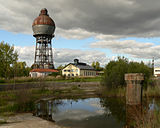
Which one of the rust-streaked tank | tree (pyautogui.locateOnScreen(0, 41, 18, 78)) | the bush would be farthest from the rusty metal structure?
the bush

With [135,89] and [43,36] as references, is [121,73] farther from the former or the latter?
[43,36]

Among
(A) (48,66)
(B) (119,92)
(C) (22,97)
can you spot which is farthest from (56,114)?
(A) (48,66)

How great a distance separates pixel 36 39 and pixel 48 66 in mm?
9214

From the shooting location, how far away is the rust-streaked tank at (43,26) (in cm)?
4769

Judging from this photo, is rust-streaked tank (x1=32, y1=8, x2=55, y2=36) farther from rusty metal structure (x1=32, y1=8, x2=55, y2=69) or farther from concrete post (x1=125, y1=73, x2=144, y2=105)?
concrete post (x1=125, y1=73, x2=144, y2=105)

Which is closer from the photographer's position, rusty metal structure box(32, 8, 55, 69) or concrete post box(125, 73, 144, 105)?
concrete post box(125, 73, 144, 105)

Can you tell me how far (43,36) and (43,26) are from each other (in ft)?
10.8

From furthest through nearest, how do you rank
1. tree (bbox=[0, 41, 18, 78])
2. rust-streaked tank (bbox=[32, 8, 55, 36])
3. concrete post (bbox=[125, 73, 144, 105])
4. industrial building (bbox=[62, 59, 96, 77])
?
industrial building (bbox=[62, 59, 96, 77]) → rust-streaked tank (bbox=[32, 8, 55, 36]) → tree (bbox=[0, 41, 18, 78]) → concrete post (bbox=[125, 73, 144, 105])

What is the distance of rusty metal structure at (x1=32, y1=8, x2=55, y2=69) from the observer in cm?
4791

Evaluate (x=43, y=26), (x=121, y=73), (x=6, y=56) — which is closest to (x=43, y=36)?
(x=43, y=26)

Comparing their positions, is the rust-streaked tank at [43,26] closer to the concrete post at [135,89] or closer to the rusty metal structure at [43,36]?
the rusty metal structure at [43,36]

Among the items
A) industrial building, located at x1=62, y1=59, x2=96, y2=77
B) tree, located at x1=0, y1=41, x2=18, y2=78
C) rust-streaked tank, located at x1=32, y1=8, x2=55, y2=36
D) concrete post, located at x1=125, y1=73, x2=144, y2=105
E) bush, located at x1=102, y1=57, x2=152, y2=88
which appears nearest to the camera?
concrete post, located at x1=125, y1=73, x2=144, y2=105

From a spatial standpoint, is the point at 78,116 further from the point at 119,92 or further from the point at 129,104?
the point at 119,92

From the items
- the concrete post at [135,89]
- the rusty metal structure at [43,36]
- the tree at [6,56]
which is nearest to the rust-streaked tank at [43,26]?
the rusty metal structure at [43,36]
